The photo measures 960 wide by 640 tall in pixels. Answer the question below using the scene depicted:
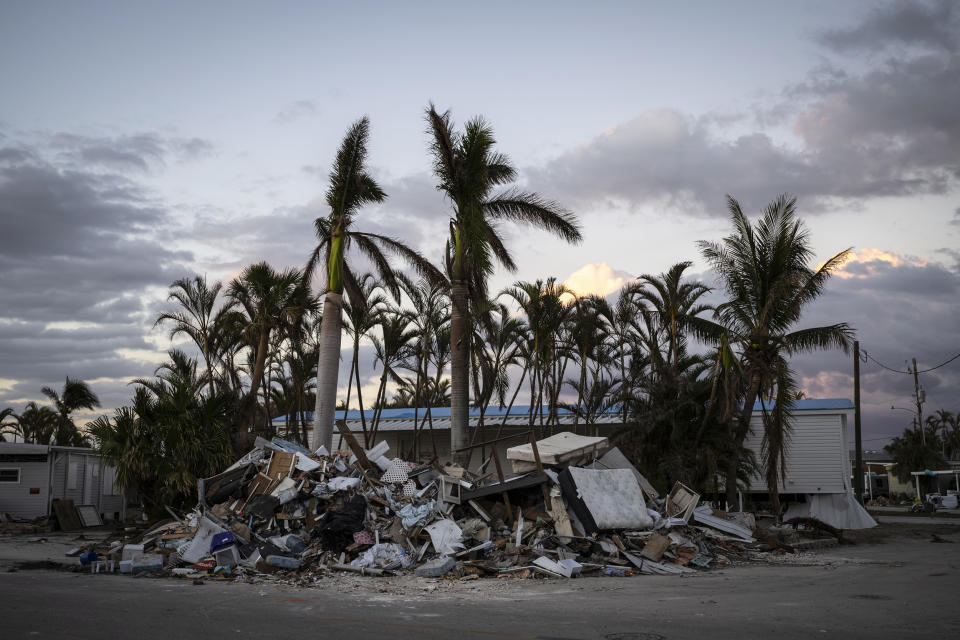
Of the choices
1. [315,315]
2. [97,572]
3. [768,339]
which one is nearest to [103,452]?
[97,572]

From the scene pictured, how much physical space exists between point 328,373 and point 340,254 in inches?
139

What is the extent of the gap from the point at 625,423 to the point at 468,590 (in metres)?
14.1

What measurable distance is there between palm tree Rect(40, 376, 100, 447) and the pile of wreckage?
32.7 m

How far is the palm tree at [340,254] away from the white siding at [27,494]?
44.9ft

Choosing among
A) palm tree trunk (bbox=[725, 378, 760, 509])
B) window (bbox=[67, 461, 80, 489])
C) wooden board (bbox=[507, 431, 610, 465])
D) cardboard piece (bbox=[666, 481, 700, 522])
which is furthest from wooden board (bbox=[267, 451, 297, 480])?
window (bbox=[67, 461, 80, 489])

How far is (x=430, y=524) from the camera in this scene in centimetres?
1559

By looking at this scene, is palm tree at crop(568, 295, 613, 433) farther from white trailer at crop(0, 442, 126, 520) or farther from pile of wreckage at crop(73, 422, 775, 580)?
white trailer at crop(0, 442, 126, 520)

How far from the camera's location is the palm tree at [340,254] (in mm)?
21312

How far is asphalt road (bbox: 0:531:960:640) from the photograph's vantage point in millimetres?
7770

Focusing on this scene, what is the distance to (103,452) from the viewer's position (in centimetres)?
2036

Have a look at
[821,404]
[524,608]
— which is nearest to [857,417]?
[821,404]

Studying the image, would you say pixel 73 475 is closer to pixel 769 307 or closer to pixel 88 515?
pixel 88 515

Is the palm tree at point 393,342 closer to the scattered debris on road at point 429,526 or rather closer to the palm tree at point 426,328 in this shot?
the palm tree at point 426,328

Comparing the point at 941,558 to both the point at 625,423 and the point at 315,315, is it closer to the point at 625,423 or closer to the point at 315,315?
the point at 625,423
